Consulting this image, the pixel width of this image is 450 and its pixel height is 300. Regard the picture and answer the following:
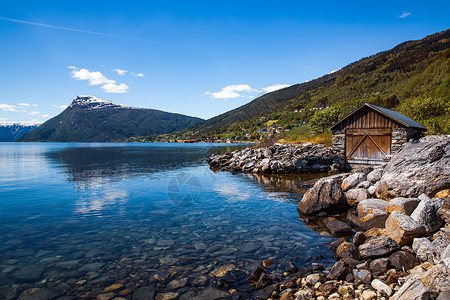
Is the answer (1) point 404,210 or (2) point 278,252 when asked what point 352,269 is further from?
(1) point 404,210

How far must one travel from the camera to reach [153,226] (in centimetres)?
1284

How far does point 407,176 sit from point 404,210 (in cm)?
375

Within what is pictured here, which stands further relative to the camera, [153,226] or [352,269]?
[153,226]

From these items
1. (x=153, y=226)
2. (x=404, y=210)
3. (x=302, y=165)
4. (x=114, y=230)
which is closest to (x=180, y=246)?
(x=153, y=226)

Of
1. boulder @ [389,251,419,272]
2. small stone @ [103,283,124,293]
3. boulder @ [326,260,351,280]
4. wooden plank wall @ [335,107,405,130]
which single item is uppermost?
wooden plank wall @ [335,107,405,130]

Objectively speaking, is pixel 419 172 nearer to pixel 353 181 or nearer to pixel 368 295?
pixel 353 181

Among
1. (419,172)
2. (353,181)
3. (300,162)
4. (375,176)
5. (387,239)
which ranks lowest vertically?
(387,239)

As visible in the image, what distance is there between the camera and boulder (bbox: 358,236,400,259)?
27.3 ft

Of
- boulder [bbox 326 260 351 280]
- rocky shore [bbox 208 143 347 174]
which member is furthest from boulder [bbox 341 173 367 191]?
rocky shore [bbox 208 143 347 174]

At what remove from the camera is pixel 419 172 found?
13.2m

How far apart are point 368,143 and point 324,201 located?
61.3 ft

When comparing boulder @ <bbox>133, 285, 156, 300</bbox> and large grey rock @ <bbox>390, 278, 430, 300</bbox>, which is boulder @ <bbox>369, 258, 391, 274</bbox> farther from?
boulder @ <bbox>133, 285, 156, 300</bbox>

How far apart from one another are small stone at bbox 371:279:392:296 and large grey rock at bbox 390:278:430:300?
1.38 ft

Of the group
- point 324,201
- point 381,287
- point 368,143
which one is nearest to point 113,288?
point 381,287
